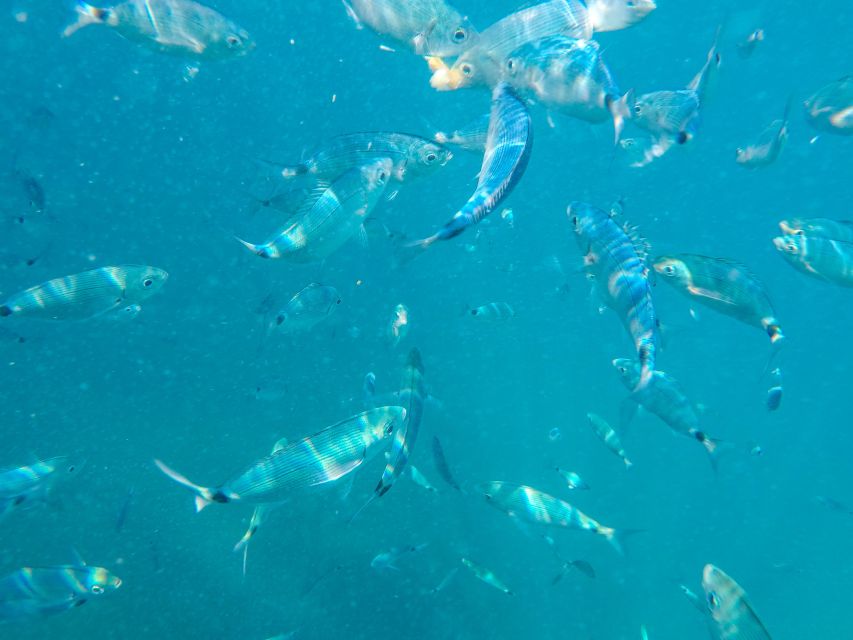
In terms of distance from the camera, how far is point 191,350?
12.4 meters

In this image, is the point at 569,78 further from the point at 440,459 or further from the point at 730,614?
the point at 730,614

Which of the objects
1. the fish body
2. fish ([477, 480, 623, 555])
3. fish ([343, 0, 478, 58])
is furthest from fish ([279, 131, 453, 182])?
fish ([477, 480, 623, 555])

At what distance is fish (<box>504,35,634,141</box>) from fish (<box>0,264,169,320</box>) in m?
3.59

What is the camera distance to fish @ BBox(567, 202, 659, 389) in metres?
2.85

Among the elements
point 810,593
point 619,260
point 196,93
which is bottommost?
point 810,593

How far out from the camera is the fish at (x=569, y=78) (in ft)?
11.5

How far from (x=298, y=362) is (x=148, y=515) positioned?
498cm

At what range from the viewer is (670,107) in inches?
174

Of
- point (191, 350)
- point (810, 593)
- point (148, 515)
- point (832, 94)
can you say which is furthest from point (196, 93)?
A: point (810, 593)

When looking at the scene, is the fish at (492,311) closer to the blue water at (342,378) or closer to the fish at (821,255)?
the blue water at (342,378)

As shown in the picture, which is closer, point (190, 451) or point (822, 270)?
point (822, 270)

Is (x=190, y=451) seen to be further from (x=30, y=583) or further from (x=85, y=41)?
(x=85, y=41)

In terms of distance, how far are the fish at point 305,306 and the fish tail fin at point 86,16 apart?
2.80 metres

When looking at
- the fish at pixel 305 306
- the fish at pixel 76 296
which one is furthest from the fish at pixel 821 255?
the fish at pixel 76 296
